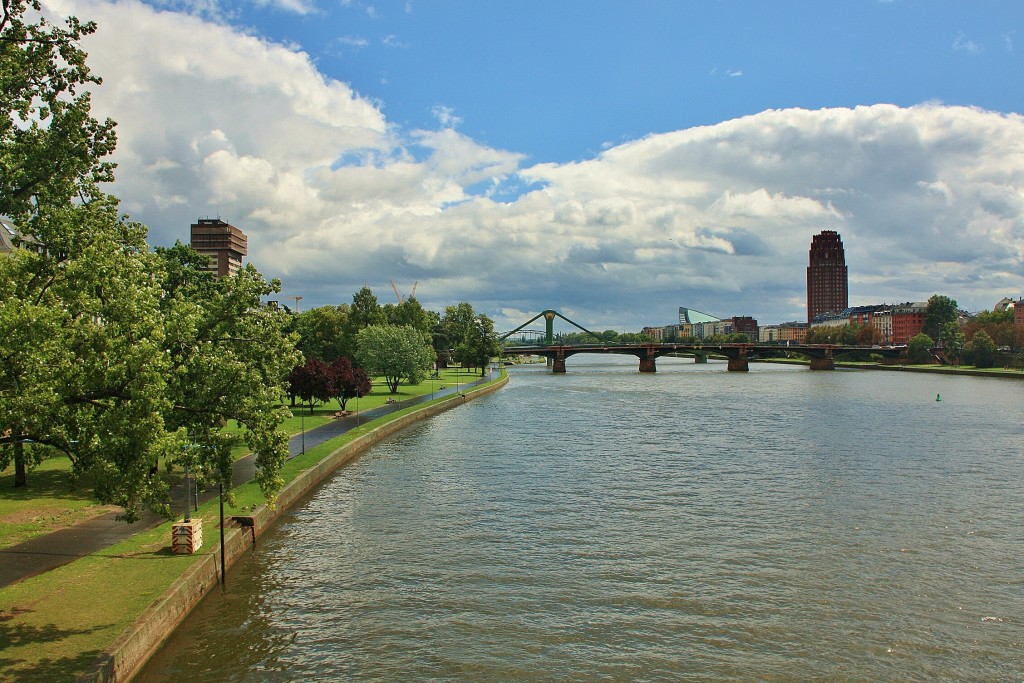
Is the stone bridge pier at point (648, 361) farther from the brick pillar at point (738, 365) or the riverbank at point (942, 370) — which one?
the riverbank at point (942, 370)

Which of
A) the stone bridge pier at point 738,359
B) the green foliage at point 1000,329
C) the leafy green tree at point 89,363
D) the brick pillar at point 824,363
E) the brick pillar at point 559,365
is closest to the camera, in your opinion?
the leafy green tree at point 89,363

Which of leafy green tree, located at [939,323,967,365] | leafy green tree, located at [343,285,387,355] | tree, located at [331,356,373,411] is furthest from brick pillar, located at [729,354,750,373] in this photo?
tree, located at [331,356,373,411]

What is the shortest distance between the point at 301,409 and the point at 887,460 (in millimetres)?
39141

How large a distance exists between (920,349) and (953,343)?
6.13 metres

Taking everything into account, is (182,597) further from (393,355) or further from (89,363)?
(393,355)

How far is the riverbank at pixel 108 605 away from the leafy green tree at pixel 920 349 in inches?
6300

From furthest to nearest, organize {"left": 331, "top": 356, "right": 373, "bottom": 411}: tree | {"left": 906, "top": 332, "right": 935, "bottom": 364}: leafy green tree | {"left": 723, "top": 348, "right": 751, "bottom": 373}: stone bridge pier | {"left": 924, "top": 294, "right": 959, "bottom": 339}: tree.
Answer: {"left": 924, "top": 294, "right": 959, "bottom": 339}: tree < {"left": 906, "top": 332, "right": 935, "bottom": 364}: leafy green tree < {"left": 723, "top": 348, "right": 751, "bottom": 373}: stone bridge pier < {"left": 331, "top": 356, "right": 373, "bottom": 411}: tree

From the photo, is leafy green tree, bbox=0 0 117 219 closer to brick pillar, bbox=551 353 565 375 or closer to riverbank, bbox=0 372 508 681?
riverbank, bbox=0 372 508 681

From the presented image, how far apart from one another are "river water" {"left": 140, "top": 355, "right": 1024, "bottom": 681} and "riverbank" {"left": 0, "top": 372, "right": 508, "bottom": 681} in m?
0.74

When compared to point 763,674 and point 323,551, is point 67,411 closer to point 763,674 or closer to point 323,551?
point 323,551

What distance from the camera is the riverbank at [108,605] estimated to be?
12844 mm

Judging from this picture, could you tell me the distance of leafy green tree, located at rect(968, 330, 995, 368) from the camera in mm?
136125

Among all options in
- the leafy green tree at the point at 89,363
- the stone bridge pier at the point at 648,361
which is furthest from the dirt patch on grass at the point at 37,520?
the stone bridge pier at the point at 648,361

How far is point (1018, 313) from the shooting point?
19712cm
